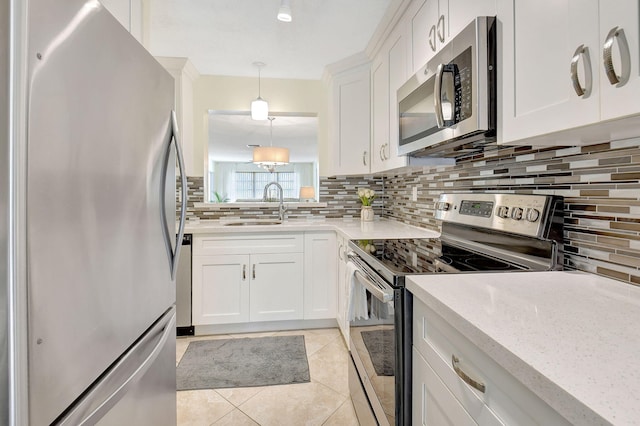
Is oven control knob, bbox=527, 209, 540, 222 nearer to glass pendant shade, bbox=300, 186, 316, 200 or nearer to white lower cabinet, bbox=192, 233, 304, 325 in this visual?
white lower cabinet, bbox=192, 233, 304, 325

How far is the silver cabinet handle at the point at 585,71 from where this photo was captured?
0.74m

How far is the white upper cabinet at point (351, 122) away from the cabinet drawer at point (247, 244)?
773 mm

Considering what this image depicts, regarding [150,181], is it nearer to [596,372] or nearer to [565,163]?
[596,372]

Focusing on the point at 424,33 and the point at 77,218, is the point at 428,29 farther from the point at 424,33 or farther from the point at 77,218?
the point at 77,218

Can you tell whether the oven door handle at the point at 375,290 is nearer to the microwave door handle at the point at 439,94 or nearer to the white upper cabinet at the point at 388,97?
the microwave door handle at the point at 439,94

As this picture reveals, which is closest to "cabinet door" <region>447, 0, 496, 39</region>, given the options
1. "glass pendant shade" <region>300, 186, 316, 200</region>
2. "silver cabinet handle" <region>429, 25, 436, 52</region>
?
"silver cabinet handle" <region>429, 25, 436, 52</region>

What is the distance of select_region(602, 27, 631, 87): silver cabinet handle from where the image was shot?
0.65 meters

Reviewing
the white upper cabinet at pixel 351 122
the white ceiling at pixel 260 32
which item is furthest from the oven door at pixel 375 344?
the white ceiling at pixel 260 32

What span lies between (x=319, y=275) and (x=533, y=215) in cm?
186

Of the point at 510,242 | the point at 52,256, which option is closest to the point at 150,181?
the point at 52,256

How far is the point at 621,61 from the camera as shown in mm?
659

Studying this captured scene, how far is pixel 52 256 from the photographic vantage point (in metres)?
0.66

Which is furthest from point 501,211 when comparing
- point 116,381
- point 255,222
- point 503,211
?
point 255,222

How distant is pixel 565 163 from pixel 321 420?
1606 millimetres
